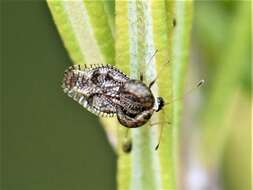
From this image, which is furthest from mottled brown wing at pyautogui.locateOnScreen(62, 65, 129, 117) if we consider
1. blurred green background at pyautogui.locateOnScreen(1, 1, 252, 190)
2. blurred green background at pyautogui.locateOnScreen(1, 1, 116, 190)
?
blurred green background at pyautogui.locateOnScreen(1, 1, 116, 190)

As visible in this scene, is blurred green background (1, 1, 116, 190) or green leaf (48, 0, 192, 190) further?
blurred green background (1, 1, 116, 190)

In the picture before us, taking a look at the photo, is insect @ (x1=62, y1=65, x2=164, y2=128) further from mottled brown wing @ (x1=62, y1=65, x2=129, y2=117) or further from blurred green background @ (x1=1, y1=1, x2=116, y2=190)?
blurred green background @ (x1=1, y1=1, x2=116, y2=190)

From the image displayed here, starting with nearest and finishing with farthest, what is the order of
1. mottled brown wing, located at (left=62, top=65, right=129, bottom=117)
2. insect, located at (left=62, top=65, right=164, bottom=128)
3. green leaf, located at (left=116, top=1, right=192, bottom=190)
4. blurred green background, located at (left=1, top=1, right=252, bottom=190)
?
green leaf, located at (left=116, top=1, right=192, bottom=190), insect, located at (left=62, top=65, right=164, bottom=128), mottled brown wing, located at (left=62, top=65, right=129, bottom=117), blurred green background, located at (left=1, top=1, right=252, bottom=190)

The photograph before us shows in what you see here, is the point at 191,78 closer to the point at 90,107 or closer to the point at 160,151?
the point at 90,107

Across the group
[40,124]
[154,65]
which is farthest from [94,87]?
[40,124]

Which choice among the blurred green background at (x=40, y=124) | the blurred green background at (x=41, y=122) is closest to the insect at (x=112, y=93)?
the blurred green background at (x=41, y=122)

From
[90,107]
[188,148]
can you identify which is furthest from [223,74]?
[90,107]

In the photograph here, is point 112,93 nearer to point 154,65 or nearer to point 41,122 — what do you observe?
point 154,65
